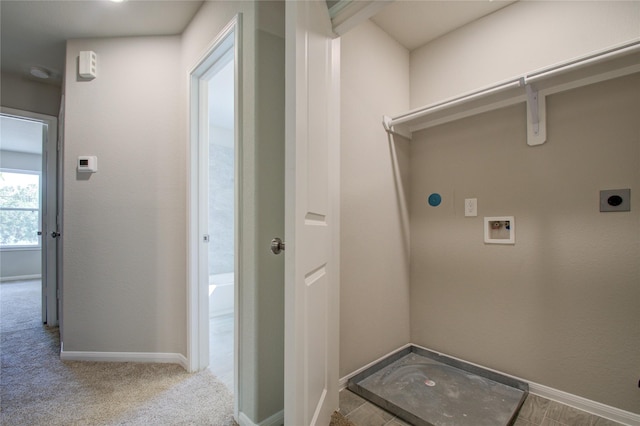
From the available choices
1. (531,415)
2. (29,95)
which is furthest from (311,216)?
(29,95)

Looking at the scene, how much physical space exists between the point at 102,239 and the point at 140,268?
36 centimetres

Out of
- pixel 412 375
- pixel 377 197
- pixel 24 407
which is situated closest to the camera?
pixel 24 407

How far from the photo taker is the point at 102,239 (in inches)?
83.2

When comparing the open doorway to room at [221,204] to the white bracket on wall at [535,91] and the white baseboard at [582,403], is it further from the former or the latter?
the white baseboard at [582,403]

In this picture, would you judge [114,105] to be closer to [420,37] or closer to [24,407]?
[24,407]

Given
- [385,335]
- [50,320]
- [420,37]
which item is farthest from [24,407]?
[420,37]

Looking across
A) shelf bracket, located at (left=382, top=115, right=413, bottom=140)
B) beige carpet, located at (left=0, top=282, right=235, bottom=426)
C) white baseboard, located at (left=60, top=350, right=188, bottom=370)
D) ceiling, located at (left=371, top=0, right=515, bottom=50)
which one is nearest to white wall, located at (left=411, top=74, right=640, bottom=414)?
shelf bracket, located at (left=382, top=115, right=413, bottom=140)

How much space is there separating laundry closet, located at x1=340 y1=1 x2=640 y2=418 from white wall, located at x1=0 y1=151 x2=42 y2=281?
22.5 feet

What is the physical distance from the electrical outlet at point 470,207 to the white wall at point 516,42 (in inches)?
29.1

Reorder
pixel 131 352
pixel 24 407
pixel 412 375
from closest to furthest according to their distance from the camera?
pixel 24 407 < pixel 412 375 < pixel 131 352

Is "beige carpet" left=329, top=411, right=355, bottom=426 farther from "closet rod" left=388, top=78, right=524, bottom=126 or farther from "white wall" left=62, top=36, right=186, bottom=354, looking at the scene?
"closet rod" left=388, top=78, right=524, bottom=126

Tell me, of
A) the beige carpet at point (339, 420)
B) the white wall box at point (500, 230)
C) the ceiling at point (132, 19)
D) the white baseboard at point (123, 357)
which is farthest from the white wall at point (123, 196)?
the white wall box at point (500, 230)

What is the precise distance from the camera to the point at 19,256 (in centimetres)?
543

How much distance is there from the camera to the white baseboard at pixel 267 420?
1.34 m
